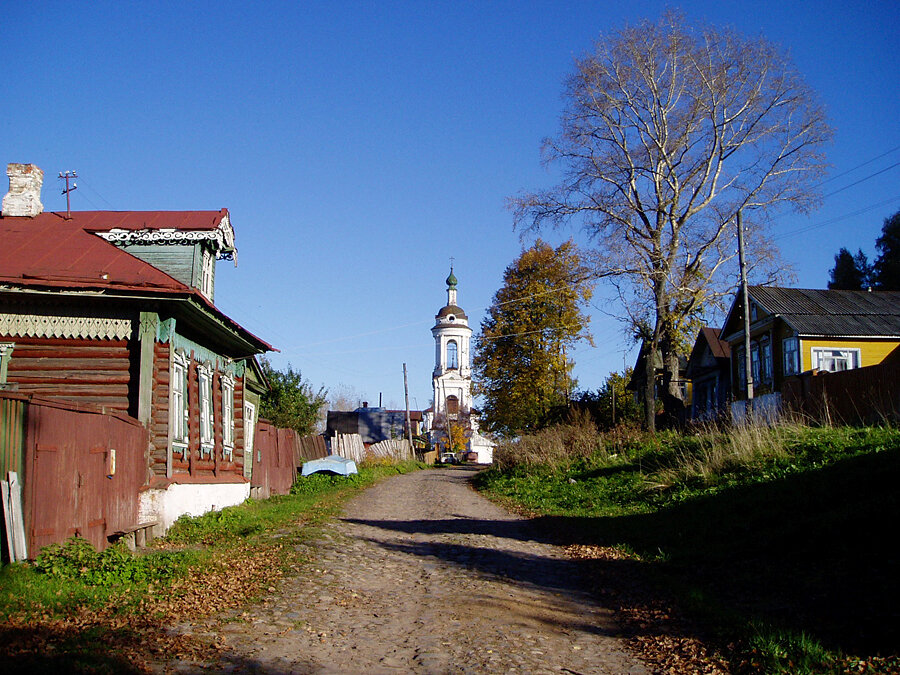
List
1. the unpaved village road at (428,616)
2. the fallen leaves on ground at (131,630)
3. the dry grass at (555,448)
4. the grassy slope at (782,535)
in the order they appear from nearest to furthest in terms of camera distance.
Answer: the fallen leaves on ground at (131,630) < the unpaved village road at (428,616) < the grassy slope at (782,535) < the dry grass at (555,448)

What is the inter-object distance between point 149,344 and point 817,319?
1117 inches

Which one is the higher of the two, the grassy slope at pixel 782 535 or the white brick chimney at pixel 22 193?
the white brick chimney at pixel 22 193

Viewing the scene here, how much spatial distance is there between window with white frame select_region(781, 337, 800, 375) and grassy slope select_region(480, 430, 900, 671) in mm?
17219

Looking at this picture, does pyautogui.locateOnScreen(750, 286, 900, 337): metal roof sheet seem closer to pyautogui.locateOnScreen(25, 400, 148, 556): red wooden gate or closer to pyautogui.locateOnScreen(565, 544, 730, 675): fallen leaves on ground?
pyautogui.locateOnScreen(565, 544, 730, 675): fallen leaves on ground

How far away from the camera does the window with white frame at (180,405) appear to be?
563 inches

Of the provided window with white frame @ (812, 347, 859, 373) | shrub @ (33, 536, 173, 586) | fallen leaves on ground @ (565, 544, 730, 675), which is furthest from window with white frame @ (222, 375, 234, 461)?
window with white frame @ (812, 347, 859, 373)

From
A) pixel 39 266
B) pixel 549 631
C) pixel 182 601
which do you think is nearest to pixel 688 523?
pixel 549 631

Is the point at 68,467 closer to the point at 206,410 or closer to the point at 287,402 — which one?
the point at 206,410

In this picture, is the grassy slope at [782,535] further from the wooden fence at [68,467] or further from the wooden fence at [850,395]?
the wooden fence at [68,467]

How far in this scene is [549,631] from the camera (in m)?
7.35

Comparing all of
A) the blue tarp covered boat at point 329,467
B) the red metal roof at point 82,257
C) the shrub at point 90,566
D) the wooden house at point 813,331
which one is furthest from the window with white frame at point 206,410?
the wooden house at point 813,331

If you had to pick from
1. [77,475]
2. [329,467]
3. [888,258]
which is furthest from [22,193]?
[888,258]

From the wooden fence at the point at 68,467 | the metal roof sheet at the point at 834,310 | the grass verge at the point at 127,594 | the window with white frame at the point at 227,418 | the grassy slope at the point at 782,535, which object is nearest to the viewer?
the grass verge at the point at 127,594

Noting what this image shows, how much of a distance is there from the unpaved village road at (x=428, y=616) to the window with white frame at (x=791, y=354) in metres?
24.1
